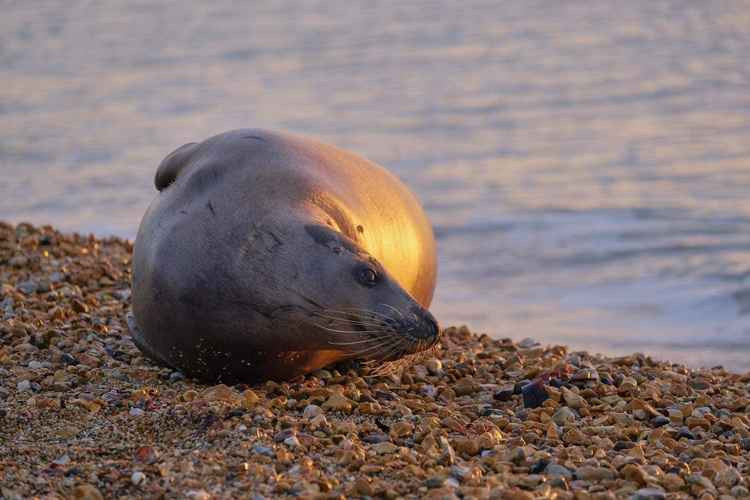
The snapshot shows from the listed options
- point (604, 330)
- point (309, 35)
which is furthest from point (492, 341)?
point (309, 35)

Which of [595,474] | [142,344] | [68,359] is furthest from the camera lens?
[68,359]

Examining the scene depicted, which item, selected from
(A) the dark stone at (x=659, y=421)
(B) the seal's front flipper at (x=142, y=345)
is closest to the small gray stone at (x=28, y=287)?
(B) the seal's front flipper at (x=142, y=345)

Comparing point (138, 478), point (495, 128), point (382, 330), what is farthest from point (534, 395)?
point (495, 128)

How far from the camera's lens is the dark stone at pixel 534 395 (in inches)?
199

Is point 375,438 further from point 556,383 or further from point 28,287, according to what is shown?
point 28,287

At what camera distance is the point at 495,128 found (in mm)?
13102

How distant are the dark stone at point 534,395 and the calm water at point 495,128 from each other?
2239mm

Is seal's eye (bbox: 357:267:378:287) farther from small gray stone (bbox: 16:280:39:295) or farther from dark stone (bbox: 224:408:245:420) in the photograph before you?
small gray stone (bbox: 16:280:39:295)

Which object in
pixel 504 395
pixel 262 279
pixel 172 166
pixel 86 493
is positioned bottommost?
pixel 504 395

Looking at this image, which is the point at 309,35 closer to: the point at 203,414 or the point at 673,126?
the point at 673,126

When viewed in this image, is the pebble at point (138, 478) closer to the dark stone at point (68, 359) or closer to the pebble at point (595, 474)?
the pebble at point (595, 474)

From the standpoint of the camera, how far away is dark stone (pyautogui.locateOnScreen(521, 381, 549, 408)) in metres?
5.06

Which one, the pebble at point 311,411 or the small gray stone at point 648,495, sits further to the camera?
the pebble at point 311,411

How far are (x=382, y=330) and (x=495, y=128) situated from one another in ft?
28.2
